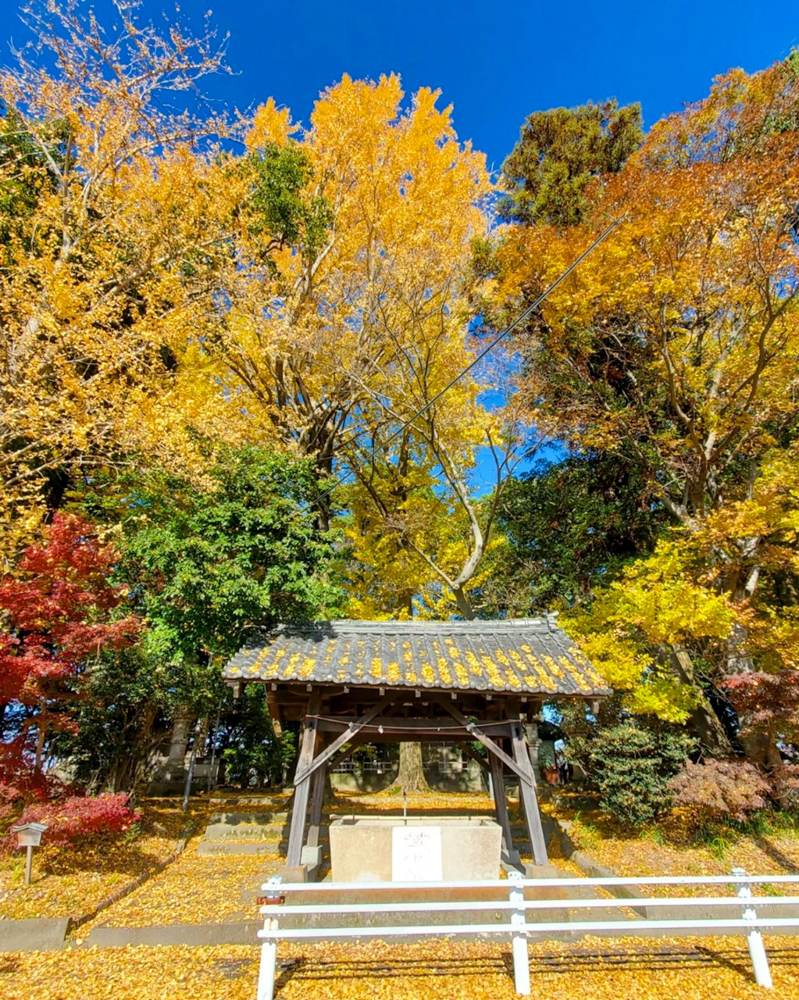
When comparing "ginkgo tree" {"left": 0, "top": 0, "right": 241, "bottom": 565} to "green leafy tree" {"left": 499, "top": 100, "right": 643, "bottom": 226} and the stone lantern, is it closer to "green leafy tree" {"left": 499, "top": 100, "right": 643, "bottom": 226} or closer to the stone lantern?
the stone lantern

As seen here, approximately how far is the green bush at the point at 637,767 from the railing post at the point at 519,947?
18.2ft

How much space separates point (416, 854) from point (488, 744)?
160 centimetres

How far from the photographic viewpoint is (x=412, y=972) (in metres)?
4.59

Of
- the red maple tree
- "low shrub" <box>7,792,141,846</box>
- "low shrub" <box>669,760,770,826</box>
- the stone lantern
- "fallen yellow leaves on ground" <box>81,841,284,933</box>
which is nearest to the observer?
the stone lantern

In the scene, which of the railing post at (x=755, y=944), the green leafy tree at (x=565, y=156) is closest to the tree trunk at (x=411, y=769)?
the railing post at (x=755, y=944)

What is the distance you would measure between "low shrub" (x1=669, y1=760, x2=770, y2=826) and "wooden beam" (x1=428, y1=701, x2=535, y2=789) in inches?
152

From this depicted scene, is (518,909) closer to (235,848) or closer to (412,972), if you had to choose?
(412,972)

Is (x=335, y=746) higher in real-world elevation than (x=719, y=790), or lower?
higher

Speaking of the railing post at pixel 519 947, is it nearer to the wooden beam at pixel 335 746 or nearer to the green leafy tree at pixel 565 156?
the wooden beam at pixel 335 746

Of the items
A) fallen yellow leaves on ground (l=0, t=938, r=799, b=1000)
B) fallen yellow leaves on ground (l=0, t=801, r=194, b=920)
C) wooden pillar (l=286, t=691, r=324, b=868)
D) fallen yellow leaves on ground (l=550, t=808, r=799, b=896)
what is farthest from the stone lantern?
fallen yellow leaves on ground (l=550, t=808, r=799, b=896)

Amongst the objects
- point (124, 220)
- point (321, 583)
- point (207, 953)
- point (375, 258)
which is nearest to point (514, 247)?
point (375, 258)

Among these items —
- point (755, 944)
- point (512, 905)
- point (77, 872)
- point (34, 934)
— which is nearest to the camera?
point (512, 905)

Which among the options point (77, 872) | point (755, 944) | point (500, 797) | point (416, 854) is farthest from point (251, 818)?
point (755, 944)

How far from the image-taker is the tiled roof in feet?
20.6
